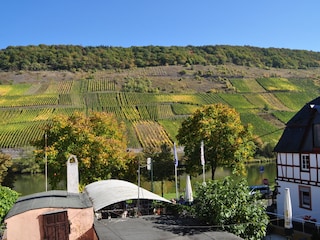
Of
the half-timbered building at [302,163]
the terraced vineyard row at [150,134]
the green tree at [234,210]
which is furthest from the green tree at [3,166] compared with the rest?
the terraced vineyard row at [150,134]

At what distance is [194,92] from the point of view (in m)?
108

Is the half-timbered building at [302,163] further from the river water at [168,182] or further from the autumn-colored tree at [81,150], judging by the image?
the river water at [168,182]

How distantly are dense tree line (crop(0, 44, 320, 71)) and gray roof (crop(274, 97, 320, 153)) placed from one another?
123 m

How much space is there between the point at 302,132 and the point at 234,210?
363 inches

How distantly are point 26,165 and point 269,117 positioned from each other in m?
54.8

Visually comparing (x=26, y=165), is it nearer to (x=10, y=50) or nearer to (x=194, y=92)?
(x=194, y=92)

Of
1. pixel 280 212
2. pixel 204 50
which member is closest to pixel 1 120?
pixel 280 212

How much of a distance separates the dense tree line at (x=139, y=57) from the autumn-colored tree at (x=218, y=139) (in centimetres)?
11300

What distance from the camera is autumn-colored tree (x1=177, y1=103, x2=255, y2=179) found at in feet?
99.7

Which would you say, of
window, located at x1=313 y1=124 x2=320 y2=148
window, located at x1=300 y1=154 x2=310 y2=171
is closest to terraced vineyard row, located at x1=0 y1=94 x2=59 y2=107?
window, located at x1=300 y1=154 x2=310 y2=171

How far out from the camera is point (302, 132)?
69.6ft

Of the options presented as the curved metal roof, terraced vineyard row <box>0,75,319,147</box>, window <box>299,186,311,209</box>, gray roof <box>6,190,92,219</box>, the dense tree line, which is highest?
the dense tree line

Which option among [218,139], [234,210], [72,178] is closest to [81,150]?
[218,139]

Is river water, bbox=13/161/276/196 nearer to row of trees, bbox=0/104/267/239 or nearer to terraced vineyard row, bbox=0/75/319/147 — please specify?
row of trees, bbox=0/104/267/239
